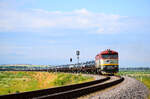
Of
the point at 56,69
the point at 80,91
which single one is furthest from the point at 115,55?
the point at 56,69

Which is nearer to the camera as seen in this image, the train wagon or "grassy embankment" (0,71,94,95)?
the train wagon

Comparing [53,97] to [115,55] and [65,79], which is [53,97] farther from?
[65,79]

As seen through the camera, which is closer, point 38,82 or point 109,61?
point 109,61

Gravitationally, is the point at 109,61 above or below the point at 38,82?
above

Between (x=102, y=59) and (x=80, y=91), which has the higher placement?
(x=102, y=59)

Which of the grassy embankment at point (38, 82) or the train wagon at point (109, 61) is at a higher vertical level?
the train wagon at point (109, 61)

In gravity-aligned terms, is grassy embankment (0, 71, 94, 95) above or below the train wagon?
below

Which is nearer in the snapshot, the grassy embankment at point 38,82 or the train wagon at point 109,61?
the train wagon at point 109,61

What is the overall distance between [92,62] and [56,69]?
49.4ft

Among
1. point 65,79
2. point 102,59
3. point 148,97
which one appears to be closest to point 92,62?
point 65,79

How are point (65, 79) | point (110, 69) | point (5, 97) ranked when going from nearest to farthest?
1. point (5, 97)
2. point (110, 69)
3. point (65, 79)

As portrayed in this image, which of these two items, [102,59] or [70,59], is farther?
[70,59]

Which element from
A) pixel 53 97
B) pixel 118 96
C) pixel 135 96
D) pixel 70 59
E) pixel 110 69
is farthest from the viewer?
pixel 70 59

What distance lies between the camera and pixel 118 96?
15125 millimetres
